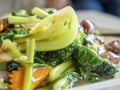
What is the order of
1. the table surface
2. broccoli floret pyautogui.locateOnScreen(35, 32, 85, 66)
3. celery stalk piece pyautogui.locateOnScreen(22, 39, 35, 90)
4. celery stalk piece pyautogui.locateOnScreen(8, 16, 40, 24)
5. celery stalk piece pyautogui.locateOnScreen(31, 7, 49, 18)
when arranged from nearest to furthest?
celery stalk piece pyautogui.locateOnScreen(22, 39, 35, 90), broccoli floret pyautogui.locateOnScreen(35, 32, 85, 66), celery stalk piece pyautogui.locateOnScreen(8, 16, 40, 24), celery stalk piece pyautogui.locateOnScreen(31, 7, 49, 18), the table surface

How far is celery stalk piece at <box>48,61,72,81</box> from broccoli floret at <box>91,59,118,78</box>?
0.36 feet

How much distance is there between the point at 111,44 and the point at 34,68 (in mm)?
622

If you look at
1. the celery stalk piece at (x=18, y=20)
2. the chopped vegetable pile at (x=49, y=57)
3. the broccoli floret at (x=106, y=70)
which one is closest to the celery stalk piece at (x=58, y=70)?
the chopped vegetable pile at (x=49, y=57)

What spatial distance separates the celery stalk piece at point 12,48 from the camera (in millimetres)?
1495

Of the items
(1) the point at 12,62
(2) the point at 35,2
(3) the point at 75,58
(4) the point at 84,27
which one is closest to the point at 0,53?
(1) the point at 12,62

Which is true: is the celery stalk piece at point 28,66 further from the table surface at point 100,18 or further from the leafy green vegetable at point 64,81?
the table surface at point 100,18

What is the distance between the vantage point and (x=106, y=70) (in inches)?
64.1

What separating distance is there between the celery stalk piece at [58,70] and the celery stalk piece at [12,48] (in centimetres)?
15

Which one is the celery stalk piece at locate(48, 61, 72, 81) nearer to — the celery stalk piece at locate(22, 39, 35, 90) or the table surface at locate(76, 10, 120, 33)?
the celery stalk piece at locate(22, 39, 35, 90)

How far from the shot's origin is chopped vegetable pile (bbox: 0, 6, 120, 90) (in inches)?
58.0

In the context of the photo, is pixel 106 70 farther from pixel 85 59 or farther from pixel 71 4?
pixel 71 4

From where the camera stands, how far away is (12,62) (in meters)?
1.52

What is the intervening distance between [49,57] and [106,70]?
0.25 meters

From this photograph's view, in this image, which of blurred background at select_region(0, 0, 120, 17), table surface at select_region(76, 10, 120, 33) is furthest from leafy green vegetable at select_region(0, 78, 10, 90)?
blurred background at select_region(0, 0, 120, 17)
